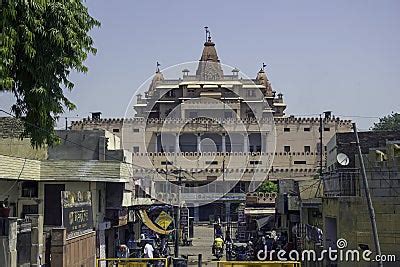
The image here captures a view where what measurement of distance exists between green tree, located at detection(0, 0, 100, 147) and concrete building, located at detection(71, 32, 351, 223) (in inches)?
1939

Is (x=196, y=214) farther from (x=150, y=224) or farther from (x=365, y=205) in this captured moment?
(x=365, y=205)

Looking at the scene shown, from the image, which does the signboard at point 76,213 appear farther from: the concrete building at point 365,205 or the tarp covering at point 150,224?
the tarp covering at point 150,224

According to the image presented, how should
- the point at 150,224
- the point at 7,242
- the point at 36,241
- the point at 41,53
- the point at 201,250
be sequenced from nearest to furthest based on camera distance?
the point at 41,53 → the point at 7,242 → the point at 36,241 → the point at 150,224 → the point at 201,250

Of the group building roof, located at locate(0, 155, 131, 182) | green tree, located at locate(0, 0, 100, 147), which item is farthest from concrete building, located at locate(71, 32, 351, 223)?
green tree, located at locate(0, 0, 100, 147)

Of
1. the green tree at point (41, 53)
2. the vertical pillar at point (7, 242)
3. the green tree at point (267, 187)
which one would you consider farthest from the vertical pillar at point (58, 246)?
the green tree at point (267, 187)

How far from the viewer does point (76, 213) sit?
Answer: 52.2 feet

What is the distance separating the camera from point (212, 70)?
→ 6831 cm

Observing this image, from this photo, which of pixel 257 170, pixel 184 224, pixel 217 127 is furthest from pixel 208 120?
pixel 184 224

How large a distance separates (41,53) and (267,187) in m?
45.1

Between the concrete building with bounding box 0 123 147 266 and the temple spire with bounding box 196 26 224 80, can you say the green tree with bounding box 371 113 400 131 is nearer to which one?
the temple spire with bounding box 196 26 224 80

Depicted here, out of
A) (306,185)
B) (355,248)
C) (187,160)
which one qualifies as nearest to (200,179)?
(187,160)

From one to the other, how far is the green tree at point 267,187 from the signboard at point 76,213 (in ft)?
118

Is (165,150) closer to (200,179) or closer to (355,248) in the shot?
(200,179)

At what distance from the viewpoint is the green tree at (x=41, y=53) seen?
907 centimetres
